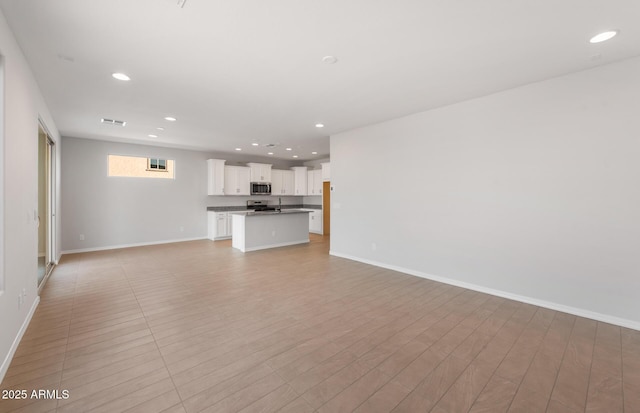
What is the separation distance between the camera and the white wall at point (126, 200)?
642 cm

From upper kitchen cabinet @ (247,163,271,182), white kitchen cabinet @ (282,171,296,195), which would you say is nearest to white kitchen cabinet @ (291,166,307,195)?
white kitchen cabinet @ (282,171,296,195)

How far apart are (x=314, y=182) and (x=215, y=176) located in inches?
142

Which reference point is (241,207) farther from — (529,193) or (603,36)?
(603,36)

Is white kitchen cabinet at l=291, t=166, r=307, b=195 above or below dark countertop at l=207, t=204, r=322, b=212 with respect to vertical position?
above

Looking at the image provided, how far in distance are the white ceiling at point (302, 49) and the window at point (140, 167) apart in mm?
2971

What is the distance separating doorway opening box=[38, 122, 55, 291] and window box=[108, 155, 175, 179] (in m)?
1.74

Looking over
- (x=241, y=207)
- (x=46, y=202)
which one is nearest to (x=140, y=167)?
(x=46, y=202)

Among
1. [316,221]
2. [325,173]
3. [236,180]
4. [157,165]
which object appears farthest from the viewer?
[316,221]

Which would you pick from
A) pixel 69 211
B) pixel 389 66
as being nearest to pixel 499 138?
pixel 389 66

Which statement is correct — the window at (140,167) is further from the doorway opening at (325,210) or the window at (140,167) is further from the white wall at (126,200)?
the doorway opening at (325,210)

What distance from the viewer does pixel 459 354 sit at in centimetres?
233

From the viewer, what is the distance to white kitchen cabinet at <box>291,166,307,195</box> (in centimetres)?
1028

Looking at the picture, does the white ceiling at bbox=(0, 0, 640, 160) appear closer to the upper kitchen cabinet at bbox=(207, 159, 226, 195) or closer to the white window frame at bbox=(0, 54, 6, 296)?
the white window frame at bbox=(0, 54, 6, 296)

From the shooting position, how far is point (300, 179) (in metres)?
10.3
